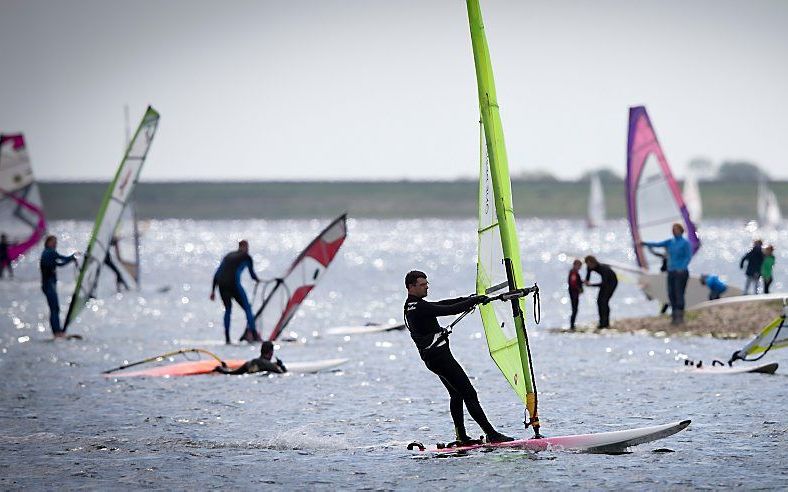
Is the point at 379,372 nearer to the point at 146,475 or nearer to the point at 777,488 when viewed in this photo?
the point at 146,475

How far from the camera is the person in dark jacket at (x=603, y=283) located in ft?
69.7

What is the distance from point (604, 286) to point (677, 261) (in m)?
1.40

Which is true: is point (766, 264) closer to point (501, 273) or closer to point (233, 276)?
point (233, 276)

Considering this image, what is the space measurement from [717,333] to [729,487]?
1172 centimetres

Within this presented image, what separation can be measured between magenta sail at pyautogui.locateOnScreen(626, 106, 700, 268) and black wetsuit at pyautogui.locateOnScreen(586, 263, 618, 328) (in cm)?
359

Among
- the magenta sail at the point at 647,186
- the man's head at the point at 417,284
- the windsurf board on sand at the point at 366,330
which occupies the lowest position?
the windsurf board on sand at the point at 366,330

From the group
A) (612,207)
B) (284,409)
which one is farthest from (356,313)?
(612,207)

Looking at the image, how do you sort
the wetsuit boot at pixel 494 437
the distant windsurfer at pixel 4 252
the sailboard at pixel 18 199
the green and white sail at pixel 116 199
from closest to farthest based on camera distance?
1. the wetsuit boot at pixel 494 437
2. the green and white sail at pixel 116 199
3. the sailboard at pixel 18 199
4. the distant windsurfer at pixel 4 252

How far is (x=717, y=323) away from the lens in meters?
21.6

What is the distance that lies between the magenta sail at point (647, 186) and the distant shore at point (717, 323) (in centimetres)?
326

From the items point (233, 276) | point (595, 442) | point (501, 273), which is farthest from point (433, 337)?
Answer: point (233, 276)

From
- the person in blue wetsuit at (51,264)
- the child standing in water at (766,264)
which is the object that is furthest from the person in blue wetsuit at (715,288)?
the person in blue wetsuit at (51,264)

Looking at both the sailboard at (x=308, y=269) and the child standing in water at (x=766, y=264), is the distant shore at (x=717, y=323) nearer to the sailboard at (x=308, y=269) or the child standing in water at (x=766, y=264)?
the child standing in water at (x=766, y=264)

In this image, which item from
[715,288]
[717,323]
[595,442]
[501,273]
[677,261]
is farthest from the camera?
[715,288]
